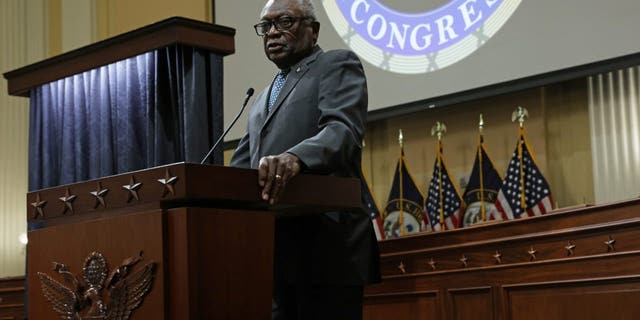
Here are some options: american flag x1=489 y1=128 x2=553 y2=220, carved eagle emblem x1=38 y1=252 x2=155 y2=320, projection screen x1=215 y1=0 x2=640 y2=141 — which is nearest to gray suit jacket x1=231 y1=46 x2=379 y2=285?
carved eagle emblem x1=38 y1=252 x2=155 y2=320

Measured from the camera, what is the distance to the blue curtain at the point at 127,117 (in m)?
6.27

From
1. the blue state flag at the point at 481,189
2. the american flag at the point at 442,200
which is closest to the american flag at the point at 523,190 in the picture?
the blue state flag at the point at 481,189

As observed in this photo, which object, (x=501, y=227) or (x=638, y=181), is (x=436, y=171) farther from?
(x=501, y=227)

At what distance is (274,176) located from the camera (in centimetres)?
207

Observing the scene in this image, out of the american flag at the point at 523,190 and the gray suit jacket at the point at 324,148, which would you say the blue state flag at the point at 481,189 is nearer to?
the american flag at the point at 523,190

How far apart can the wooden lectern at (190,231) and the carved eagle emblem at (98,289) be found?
12 mm

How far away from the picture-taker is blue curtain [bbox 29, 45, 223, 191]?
627 centimetres

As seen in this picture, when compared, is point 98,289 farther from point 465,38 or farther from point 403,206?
point 403,206

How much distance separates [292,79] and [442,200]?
366 cm

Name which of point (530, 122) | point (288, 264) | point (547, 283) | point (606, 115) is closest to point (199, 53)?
point (530, 122)

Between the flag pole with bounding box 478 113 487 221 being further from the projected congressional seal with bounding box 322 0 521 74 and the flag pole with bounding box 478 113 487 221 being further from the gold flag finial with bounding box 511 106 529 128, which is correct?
the projected congressional seal with bounding box 322 0 521 74

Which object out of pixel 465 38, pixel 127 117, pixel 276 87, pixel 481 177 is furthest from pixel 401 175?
pixel 276 87

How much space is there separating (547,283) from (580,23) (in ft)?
5.40

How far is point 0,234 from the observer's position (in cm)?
856
